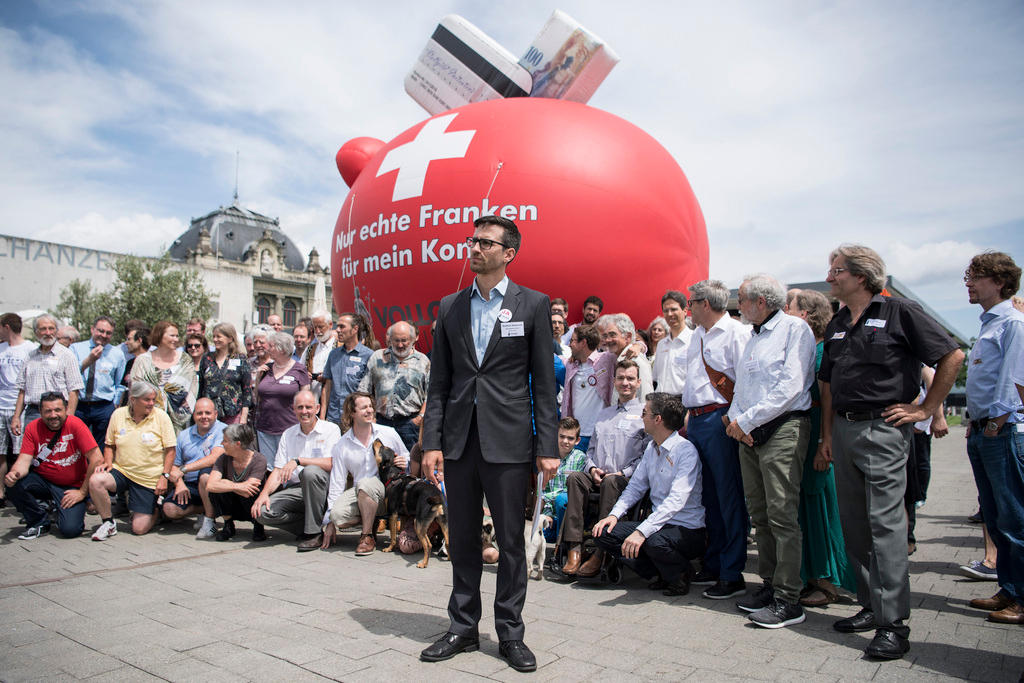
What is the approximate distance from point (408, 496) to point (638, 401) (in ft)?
6.31

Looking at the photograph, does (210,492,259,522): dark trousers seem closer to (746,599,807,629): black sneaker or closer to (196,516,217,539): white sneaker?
(196,516,217,539): white sneaker

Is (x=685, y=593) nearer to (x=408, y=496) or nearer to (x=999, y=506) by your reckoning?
(x=999, y=506)

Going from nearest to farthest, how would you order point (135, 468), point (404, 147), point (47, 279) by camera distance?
point (135, 468) < point (404, 147) < point (47, 279)

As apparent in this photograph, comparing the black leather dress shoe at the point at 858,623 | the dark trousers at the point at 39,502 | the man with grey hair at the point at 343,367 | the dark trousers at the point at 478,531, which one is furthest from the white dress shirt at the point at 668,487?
the dark trousers at the point at 39,502

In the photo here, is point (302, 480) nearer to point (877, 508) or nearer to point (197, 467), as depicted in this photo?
point (197, 467)

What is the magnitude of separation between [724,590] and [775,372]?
55.7 inches

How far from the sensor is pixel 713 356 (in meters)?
4.18

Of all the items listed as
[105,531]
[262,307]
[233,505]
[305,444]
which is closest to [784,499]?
[305,444]

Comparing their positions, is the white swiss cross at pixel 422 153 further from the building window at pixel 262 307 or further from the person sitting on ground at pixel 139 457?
the building window at pixel 262 307

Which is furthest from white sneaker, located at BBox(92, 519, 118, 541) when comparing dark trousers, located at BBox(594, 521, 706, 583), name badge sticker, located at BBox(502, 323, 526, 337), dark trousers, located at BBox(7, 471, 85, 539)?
name badge sticker, located at BBox(502, 323, 526, 337)

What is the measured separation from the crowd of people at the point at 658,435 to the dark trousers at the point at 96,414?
0.02 meters

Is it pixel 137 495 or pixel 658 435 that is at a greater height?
pixel 658 435

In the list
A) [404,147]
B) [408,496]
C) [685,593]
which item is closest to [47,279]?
[404,147]

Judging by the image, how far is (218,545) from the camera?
538cm
